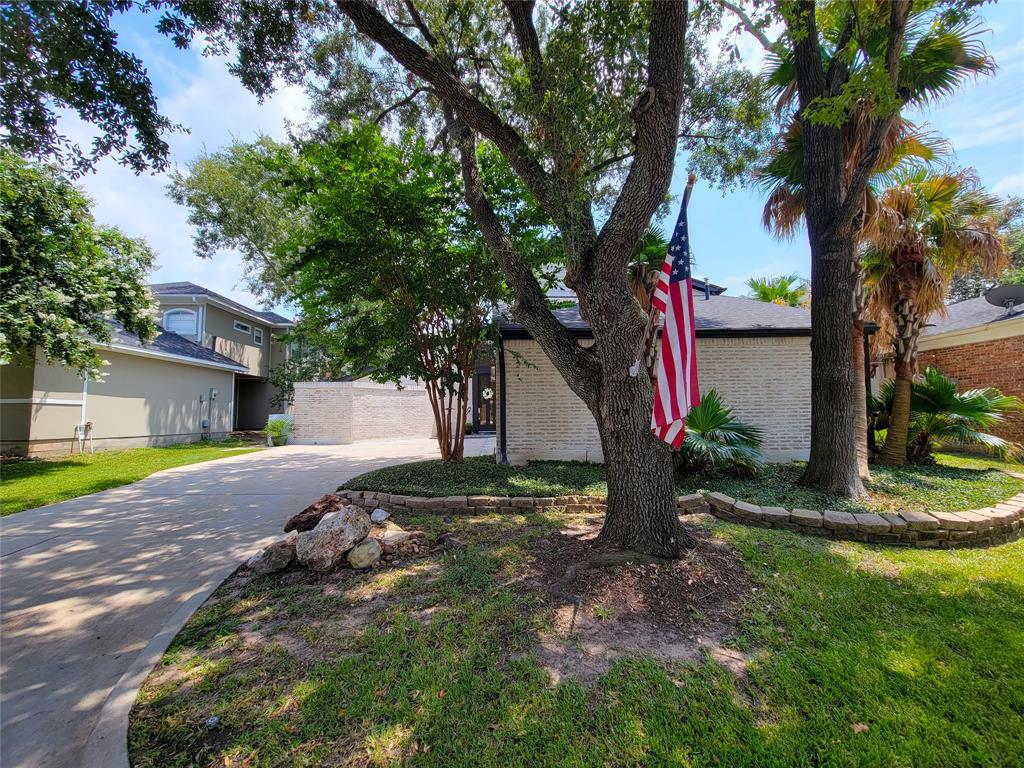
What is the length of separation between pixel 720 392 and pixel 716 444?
2.38 meters

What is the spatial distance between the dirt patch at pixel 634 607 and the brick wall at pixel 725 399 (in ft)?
15.1

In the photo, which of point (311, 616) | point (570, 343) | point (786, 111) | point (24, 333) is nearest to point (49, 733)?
point (311, 616)

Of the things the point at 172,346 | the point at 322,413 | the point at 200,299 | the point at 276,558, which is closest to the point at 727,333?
the point at 276,558

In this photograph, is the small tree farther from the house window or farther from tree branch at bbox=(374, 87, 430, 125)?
the house window

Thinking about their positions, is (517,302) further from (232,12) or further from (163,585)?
(232,12)

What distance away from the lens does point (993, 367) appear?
9.77 m

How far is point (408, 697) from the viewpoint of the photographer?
216 cm

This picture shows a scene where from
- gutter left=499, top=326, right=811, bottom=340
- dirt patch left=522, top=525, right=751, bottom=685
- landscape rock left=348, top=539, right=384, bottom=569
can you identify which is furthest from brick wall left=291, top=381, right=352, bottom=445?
dirt patch left=522, top=525, right=751, bottom=685

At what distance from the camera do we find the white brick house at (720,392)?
8.38m

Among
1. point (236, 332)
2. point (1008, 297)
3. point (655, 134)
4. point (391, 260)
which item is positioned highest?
point (236, 332)

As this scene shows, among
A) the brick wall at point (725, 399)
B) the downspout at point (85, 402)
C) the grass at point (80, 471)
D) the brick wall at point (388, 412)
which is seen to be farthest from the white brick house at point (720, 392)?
the downspout at point (85, 402)

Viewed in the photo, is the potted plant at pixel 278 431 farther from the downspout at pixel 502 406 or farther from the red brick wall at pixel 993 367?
the red brick wall at pixel 993 367

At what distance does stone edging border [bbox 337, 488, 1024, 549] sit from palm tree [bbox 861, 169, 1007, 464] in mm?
2784

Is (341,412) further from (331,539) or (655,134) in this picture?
(655,134)
